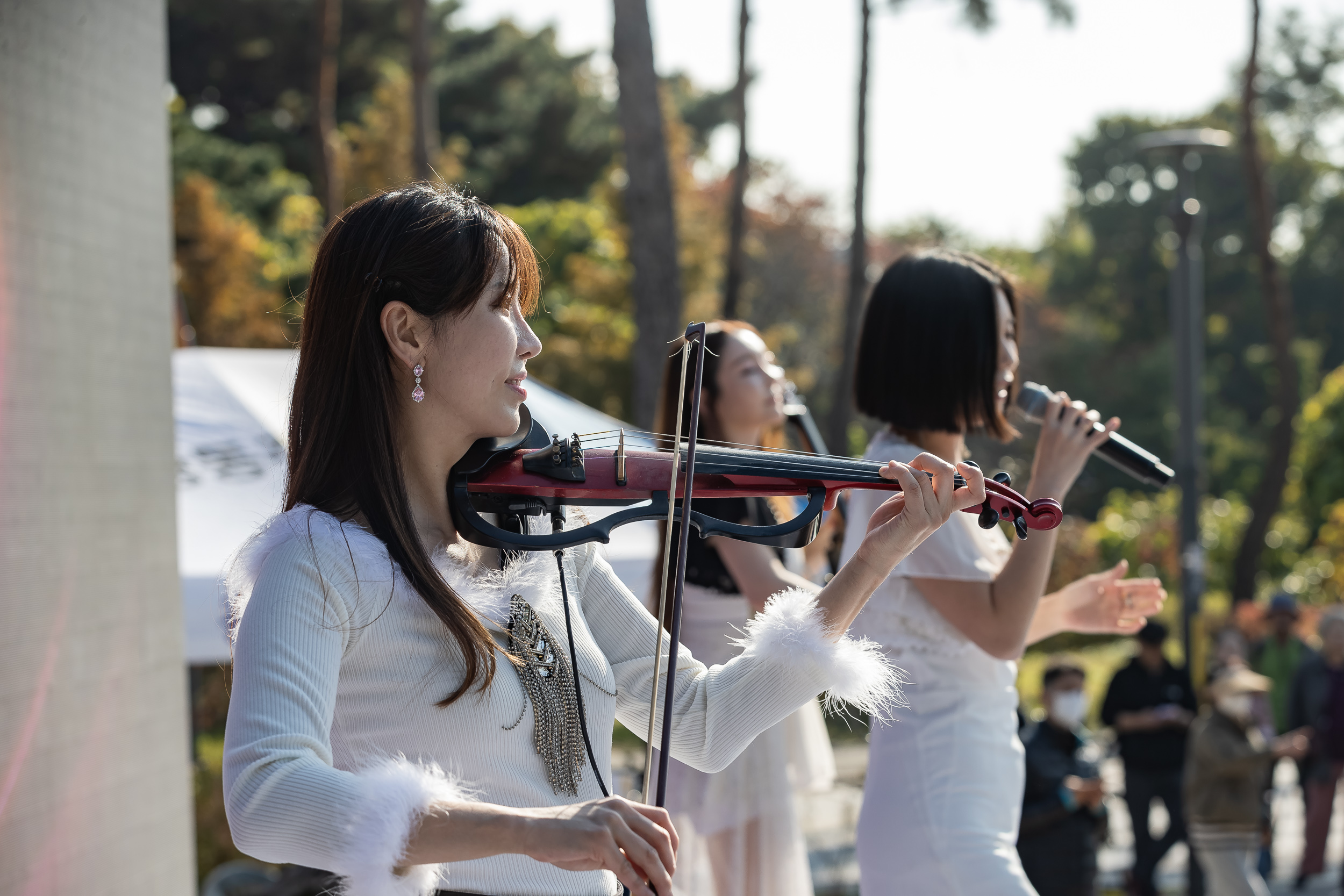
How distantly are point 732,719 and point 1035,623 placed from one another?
1.36 metres

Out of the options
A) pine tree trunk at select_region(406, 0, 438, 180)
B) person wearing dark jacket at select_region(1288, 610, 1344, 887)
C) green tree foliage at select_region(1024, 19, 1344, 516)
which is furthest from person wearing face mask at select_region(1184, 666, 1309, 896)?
green tree foliage at select_region(1024, 19, 1344, 516)

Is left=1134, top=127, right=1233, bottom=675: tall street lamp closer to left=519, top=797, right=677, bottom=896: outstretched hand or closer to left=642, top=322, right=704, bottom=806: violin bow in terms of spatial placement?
left=642, top=322, right=704, bottom=806: violin bow

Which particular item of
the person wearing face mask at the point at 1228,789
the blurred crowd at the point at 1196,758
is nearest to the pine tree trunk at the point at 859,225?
the blurred crowd at the point at 1196,758

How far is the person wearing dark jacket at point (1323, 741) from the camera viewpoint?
8.23m

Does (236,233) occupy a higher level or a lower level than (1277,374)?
higher

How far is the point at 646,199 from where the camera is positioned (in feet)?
→ 30.7

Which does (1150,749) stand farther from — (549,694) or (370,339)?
(370,339)

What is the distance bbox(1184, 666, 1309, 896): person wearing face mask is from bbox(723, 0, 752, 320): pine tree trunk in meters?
7.61

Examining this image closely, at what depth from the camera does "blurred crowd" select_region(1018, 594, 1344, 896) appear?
16.9 ft

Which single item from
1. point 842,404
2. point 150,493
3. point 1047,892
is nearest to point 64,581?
point 150,493

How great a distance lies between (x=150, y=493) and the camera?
442 centimetres

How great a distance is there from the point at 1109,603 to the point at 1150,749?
201 inches

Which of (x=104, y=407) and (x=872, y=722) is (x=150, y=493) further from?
(x=872, y=722)

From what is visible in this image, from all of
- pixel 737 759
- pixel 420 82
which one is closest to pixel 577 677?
pixel 737 759
